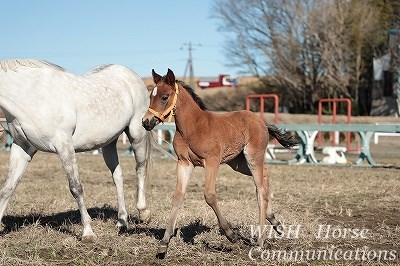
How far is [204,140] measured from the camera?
612 cm

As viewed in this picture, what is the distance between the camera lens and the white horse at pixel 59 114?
6523mm

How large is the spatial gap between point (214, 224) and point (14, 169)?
2465 millimetres

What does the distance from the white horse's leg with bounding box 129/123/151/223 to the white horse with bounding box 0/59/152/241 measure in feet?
0.71

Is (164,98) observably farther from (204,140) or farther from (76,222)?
(76,222)

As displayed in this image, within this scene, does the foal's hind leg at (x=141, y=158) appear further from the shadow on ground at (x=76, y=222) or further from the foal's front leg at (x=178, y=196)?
the foal's front leg at (x=178, y=196)

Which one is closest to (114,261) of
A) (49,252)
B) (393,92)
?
(49,252)

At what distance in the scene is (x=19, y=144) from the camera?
6922 mm

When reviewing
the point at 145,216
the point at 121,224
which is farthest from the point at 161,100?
the point at 145,216

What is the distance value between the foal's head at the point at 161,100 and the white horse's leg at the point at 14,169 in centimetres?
181

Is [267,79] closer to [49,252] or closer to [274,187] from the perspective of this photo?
[274,187]

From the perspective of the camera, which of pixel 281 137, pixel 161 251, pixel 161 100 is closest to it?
pixel 161 251

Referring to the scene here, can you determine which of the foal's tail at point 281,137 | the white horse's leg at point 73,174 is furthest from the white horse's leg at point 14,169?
the foal's tail at point 281,137

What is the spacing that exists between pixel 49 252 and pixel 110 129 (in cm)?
183

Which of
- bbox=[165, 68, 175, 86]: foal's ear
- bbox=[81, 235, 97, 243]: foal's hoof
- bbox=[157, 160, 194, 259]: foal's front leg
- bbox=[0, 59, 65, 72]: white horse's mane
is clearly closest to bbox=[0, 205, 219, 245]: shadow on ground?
bbox=[81, 235, 97, 243]: foal's hoof
